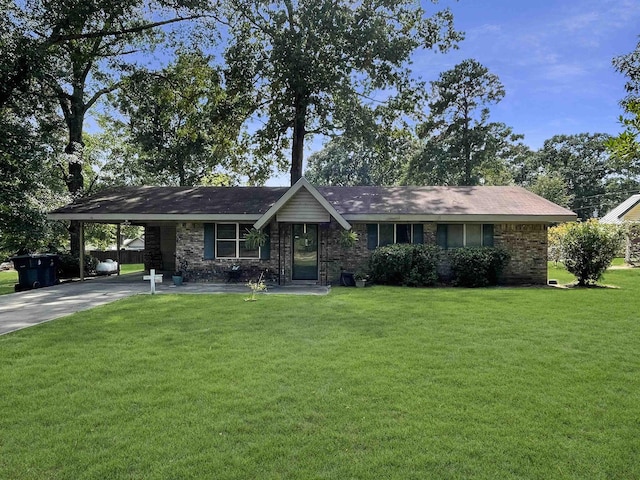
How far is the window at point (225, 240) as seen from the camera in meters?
14.7

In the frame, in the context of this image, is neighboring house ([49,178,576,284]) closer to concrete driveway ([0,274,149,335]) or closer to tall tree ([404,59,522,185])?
concrete driveway ([0,274,149,335])

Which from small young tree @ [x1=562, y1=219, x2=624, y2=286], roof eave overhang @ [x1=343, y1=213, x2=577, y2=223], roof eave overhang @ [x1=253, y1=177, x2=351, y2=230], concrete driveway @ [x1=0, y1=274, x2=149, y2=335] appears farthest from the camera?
roof eave overhang @ [x1=343, y1=213, x2=577, y2=223]

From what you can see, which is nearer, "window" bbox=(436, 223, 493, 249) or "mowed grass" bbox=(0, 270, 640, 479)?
"mowed grass" bbox=(0, 270, 640, 479)

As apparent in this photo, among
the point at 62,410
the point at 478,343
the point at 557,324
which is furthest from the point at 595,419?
the point at 62,410

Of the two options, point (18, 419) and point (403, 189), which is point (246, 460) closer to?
point (18, 419)

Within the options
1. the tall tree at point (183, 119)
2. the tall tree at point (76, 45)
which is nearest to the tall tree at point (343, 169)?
the tall tree at point (183, 119)

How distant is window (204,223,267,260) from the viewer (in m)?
14.7

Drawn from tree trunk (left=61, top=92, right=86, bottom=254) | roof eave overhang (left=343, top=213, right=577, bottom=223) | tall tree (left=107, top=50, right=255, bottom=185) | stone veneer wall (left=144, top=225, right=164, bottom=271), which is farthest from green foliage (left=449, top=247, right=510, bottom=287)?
tree trunk (left=61, top=92, right=86, bottom=254)

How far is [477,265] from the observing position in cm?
1378

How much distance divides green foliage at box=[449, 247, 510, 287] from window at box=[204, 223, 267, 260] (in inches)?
292

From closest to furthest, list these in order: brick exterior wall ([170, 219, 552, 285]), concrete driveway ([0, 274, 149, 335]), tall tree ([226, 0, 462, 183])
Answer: concrete driveway ([0, 274, 149, 335]), brick exterior wall ([170, 219, 552, 285]), tall tree ([226, 0, 462, 183])

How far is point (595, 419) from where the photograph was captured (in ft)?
12.8

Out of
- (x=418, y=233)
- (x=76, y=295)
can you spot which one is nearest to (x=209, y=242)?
(x=76, y=295)

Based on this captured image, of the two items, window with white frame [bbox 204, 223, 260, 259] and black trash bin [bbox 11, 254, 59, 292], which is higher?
window with white frame [bbox 204, 223, 260, 259]
